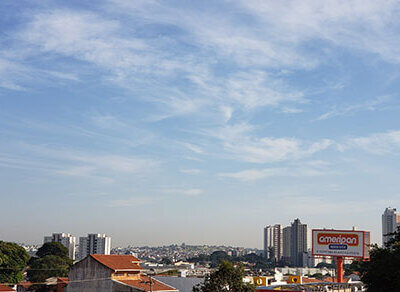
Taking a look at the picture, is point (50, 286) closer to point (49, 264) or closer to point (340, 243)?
point (49, 264)

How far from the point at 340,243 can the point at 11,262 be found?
59386mm

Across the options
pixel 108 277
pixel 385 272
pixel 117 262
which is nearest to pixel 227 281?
pixel 385 272

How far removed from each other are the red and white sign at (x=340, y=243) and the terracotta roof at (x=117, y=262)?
31014 millimetres

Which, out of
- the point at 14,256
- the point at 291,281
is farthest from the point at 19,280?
the point at 291,281

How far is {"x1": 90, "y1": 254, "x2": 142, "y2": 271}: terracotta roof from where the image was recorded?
6274 centimetres

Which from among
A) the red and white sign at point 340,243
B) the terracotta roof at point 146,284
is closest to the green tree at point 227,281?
the terracotta roof at point 146,284

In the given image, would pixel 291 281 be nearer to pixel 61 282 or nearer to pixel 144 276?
pixel 144 276

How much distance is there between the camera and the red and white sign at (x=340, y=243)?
81.4 metres

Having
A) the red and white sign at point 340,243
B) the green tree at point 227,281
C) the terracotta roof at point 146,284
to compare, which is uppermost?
the red and white sign at point 340,243

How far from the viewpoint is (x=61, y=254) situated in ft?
432

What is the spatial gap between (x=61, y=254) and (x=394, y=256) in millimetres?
101073

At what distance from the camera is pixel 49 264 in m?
119

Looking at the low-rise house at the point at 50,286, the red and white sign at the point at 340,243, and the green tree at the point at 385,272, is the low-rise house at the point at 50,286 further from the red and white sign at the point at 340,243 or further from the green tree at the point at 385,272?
the green tree at the point at 385,272

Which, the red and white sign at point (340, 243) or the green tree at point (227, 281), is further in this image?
the red and white sign at point (340, 243)
